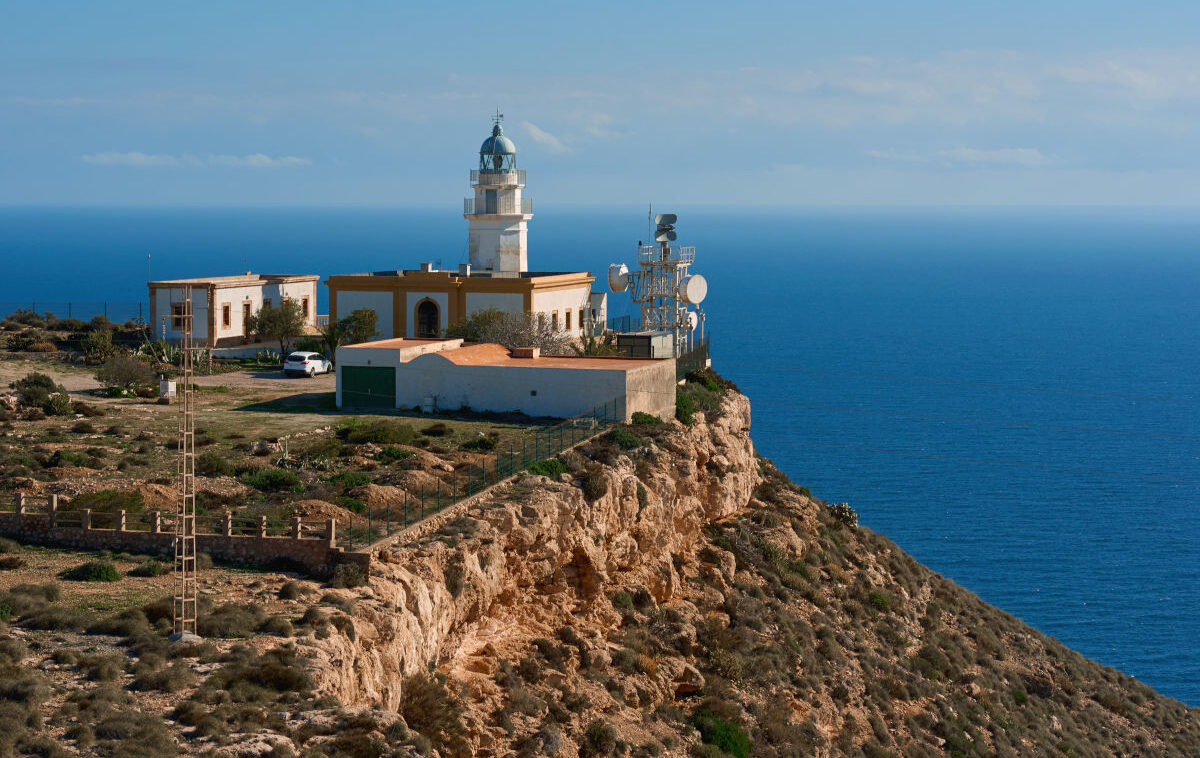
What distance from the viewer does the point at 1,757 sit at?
51.8ft

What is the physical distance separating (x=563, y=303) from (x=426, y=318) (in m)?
5.40

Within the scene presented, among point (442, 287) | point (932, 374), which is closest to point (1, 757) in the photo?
point (442, 287)

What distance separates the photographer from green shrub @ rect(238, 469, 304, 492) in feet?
97.6

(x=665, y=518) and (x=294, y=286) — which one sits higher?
(x=294, y=286)

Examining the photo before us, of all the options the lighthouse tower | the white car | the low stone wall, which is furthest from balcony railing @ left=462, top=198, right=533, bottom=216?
the low stone wall

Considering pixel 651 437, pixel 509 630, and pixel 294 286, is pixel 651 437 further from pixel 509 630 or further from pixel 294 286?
pixel 294 286

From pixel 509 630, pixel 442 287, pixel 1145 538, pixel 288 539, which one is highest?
pixel 442 287

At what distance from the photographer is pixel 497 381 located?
39.1m

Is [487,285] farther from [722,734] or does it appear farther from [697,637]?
[722,734]

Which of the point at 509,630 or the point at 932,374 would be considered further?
the point at 932,374

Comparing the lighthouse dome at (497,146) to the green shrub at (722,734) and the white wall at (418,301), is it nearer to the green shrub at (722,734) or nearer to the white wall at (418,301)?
the white wall at (418,301)

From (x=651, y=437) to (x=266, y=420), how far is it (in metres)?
10.5

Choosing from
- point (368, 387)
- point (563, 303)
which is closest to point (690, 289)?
point (563, 303)

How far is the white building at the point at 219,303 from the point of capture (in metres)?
51.9
